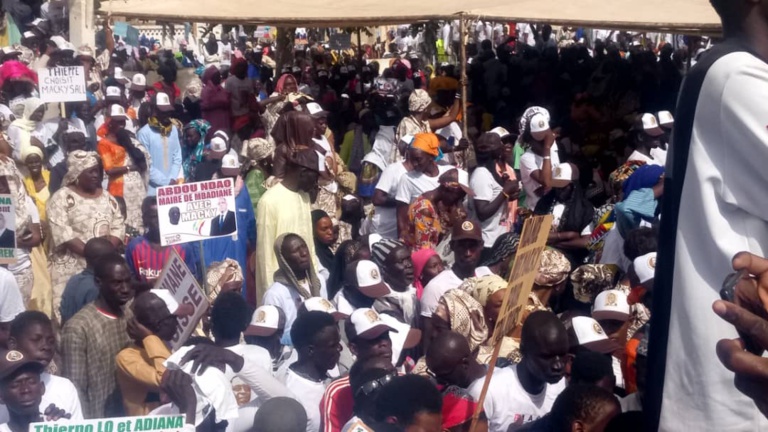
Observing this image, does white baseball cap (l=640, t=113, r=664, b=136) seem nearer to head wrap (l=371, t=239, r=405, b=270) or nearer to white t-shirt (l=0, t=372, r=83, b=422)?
head wrap (l=371, t=239, r=405, b=270)

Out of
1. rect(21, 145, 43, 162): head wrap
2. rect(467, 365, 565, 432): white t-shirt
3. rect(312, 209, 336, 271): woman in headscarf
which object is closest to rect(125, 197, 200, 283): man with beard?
rect(312, 209, 336, 271): woman in headscarf

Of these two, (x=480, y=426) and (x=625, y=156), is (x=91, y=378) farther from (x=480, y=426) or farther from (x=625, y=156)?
(x=625, y=156)

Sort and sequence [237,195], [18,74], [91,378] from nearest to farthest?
[91,378]
[237,195]
[18,74]

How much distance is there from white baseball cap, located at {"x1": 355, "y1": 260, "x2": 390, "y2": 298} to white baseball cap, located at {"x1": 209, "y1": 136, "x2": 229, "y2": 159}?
12.0 feet

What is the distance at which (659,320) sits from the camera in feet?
7.61

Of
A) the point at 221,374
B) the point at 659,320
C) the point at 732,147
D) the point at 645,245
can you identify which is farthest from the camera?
the point at 645,245

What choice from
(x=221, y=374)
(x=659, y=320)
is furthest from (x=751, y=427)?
(x=221, y=374)

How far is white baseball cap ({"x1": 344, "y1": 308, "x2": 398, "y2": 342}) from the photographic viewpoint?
5148 mm

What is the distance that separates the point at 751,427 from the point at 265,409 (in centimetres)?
251

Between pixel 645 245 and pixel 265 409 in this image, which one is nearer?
pixel 265 409

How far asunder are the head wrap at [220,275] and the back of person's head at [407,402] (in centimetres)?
302

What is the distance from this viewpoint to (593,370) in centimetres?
455

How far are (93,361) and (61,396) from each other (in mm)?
637

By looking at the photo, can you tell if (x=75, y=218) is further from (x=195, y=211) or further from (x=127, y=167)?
(x=127, y=167)
